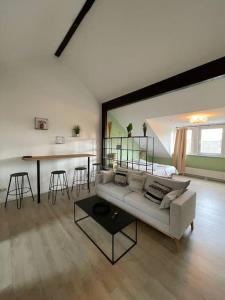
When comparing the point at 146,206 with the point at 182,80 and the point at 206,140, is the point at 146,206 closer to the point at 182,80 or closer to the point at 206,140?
the point at 182,80

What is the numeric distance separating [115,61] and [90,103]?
1.64m

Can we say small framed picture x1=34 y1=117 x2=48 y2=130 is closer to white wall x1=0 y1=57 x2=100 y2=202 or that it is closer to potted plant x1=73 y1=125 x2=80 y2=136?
white wall x1=0 y1=57 x2=100 y2=202

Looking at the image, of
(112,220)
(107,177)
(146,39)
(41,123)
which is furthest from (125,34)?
(112,220)

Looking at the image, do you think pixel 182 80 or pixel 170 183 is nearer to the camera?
pixel 170 183

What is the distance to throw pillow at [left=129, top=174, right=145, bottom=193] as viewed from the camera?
2.72m

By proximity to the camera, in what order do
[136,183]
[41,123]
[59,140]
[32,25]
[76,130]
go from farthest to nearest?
[76,130] → [59,140] → [41,123] → [136,183] → [32,25]

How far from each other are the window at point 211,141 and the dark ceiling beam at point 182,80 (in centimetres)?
347

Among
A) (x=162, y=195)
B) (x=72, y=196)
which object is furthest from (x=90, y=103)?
(x=162, y=195)

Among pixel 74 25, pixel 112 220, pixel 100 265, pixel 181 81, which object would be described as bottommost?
pixel 100 265

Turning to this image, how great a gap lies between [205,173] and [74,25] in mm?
5973

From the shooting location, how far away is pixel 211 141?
17.9 feet

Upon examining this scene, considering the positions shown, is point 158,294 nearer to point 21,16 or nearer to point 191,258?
point 191,258

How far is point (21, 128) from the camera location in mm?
3408

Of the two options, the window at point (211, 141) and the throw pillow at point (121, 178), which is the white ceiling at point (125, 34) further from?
the window at point (211, 141)
